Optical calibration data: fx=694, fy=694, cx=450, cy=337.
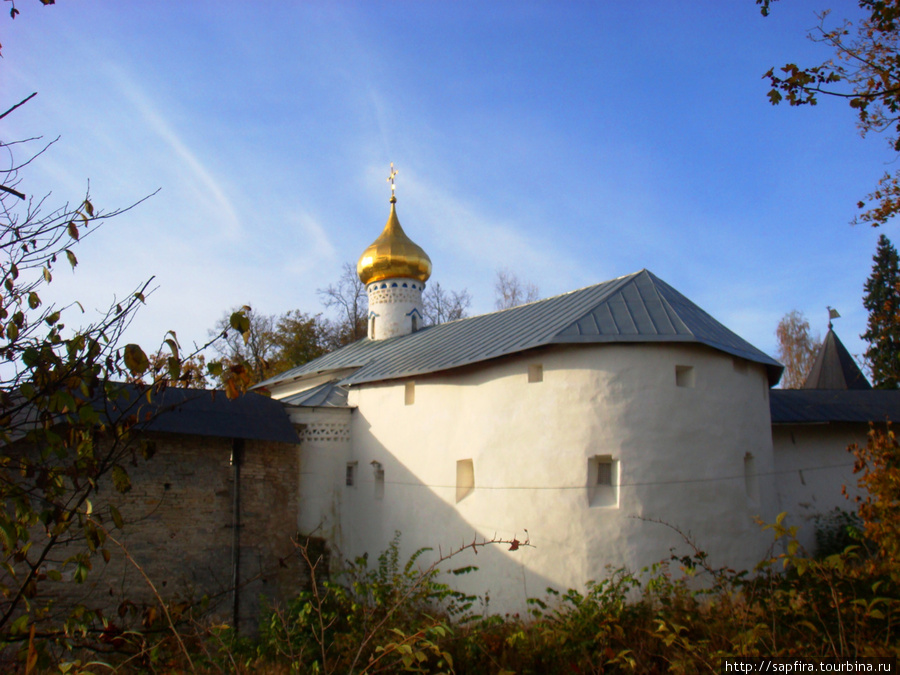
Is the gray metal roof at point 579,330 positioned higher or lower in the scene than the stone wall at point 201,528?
higher

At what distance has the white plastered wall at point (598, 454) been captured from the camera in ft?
30.3

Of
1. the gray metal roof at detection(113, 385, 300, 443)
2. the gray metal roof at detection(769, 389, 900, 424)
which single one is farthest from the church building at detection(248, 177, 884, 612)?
the gray metal roof at detection(113, 385, 300, 443)

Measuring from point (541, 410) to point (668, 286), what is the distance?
12.4ft

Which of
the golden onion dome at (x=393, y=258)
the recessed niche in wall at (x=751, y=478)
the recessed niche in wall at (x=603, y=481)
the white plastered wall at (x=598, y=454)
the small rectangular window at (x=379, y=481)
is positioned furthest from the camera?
the golden onion dome at (x=393, y=258)

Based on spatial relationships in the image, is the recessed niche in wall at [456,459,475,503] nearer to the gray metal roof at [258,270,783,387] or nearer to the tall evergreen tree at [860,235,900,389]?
the gray metal roof at [258,270,783,387]

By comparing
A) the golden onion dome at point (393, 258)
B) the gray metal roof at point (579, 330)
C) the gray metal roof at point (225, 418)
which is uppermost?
the golden onion dome at point (393, 258)

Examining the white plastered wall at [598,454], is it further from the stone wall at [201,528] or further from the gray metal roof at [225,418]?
the gray metal roof at [225,418]

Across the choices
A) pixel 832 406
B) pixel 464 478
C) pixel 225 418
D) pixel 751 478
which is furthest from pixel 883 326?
pixel 225 418

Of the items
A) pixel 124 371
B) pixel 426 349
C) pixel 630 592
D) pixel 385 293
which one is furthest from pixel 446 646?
pixel 385 293

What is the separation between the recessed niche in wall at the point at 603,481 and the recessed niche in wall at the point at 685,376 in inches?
59.0

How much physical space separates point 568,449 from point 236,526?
5414 mm

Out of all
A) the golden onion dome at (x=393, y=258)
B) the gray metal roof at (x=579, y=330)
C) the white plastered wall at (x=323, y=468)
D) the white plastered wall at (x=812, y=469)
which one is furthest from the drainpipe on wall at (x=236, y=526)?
the white plastered wall at (x=812, y=469)

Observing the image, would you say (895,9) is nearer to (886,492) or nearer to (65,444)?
(886,492)

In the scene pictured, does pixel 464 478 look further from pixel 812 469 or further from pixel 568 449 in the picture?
pixel 812 469
